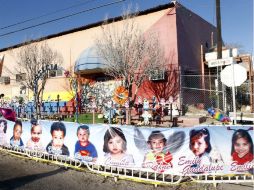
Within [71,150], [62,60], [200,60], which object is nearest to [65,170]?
[71,150]

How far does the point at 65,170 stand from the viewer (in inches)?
377

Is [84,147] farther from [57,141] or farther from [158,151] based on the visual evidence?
[158,151]

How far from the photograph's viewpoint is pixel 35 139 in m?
11.2

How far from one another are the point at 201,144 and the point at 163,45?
43.4 feet

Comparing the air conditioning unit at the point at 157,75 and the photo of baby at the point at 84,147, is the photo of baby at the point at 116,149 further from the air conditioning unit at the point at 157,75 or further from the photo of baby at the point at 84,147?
the air conditioning unit at the point at 157,75

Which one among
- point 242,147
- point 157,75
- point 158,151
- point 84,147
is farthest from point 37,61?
point 242,147

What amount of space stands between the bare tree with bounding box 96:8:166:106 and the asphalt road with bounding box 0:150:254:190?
9.11 metres

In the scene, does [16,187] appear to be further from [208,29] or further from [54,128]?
[208,29]

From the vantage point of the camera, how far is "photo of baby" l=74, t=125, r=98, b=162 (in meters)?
9.36

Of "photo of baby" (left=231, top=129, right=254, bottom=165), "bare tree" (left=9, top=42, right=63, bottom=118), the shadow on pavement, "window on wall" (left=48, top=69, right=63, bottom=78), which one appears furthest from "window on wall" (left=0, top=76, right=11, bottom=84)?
"photo of baby" (left=231, top=129, right=254, bottom=165)

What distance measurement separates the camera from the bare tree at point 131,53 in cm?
1817

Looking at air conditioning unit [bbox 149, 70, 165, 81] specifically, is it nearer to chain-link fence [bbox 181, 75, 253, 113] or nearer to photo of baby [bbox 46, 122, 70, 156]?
chain-link fence [bbox 181, 75, 253, 113]

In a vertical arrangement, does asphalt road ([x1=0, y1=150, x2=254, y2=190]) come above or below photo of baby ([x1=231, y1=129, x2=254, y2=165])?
below

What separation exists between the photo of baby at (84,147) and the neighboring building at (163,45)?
36.4ft
